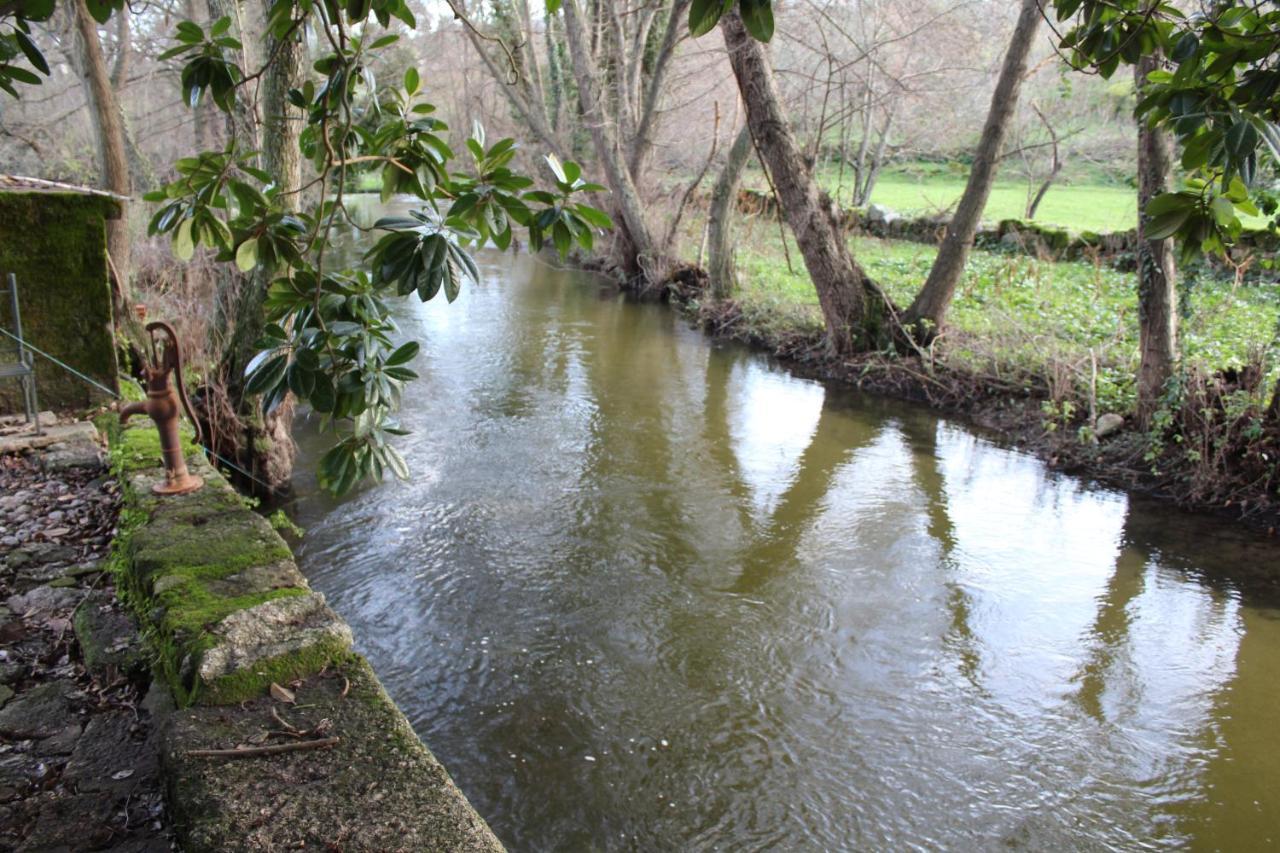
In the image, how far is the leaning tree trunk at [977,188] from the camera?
8789mm

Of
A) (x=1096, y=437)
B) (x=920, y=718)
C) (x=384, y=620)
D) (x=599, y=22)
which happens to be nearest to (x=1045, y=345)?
(x=1096, y=437)

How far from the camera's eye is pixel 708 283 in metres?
14.5

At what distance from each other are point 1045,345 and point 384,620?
24.1 ft

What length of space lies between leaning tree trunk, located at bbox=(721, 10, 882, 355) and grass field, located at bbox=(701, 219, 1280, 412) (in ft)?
1.85

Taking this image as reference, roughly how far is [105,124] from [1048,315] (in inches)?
420

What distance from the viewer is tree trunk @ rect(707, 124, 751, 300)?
509 inches

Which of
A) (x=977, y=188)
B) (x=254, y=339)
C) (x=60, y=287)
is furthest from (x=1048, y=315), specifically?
(x=60, y=287)

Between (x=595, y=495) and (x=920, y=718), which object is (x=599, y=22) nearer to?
(x=595, y=495)

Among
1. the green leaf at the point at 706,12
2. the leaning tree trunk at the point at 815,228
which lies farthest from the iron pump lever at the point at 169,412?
the leaning tree trunk at the point at 815,228

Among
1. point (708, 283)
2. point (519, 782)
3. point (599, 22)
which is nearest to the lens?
point (519, 782)

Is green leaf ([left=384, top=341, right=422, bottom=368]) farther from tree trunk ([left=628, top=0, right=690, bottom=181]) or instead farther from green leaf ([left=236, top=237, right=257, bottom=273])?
tree trunk ([left=628, top=0, right=690, bottom=181])

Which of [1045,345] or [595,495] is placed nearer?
[595,495]

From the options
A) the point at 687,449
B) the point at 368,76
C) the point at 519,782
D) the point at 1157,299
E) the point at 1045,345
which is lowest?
the point at 519,782

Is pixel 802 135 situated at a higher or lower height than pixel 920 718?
higher
